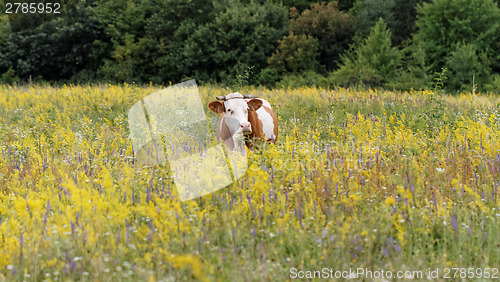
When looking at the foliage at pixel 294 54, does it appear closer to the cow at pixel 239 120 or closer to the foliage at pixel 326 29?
the foliage at pixel 326 29

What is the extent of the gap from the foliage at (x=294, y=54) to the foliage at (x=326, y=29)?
0.69m

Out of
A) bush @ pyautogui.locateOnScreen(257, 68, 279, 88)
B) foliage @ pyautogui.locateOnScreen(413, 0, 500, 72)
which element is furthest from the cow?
foliage @ pyautogui.locateOnScreen(413, 0, 500, 72)

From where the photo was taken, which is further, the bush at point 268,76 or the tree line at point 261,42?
the bush at point 268,76

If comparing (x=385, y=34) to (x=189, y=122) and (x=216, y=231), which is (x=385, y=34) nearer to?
(x=189, y=122)

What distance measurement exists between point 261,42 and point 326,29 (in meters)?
4.75

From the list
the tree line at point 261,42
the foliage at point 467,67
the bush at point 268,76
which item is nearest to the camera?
the foliage at point 467,67

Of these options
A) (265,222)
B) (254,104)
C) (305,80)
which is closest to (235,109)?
(254,104)

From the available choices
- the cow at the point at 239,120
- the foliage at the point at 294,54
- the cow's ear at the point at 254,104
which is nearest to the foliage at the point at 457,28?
the foliage at the point at 294,54

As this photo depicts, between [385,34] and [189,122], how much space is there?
71.7 ft

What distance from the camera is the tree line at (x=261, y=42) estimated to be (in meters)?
27.5

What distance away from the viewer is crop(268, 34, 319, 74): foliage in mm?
29047

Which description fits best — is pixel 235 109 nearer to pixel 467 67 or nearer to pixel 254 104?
pixel 254 104

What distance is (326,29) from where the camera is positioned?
102ft

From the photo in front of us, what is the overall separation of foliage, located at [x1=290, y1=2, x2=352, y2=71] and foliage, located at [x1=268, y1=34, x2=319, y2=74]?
686mm
